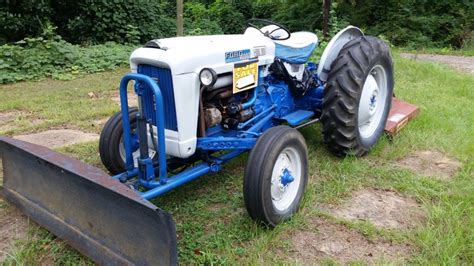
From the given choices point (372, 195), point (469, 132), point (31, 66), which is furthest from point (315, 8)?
point (372, 195)

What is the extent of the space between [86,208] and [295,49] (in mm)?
2211

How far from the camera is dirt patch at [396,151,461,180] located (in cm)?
360

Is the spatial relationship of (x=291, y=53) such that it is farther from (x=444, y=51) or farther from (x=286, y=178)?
(x=444, y=51)

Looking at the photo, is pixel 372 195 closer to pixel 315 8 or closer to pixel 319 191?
pixel 319 191

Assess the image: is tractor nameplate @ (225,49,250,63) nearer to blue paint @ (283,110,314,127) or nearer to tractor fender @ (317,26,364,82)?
blue paint @ (283,110,314,127)

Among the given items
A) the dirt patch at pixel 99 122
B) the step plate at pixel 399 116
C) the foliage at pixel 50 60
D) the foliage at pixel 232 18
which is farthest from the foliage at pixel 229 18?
the step plate at pixel 399 116

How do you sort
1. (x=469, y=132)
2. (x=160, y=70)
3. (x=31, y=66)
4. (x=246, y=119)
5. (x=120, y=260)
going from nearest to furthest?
(x=120, y=260) < (x=160, y=70) < (x=246, y=119) < (x=469, y=132) < (x=31, y=66)

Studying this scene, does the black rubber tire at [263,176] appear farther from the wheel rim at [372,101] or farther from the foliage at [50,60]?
the foliage at [50,60]

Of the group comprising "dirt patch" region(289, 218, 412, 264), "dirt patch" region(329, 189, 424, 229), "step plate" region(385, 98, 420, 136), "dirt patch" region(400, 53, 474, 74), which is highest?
"step plate" region(385, 98, 420, 136)

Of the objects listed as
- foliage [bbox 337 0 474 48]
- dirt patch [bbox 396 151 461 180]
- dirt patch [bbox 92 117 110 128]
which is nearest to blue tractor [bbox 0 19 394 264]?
dirt patch [bbox 396 151 461 180]

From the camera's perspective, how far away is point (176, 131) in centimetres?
270

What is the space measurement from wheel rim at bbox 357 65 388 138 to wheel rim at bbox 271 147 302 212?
112cm

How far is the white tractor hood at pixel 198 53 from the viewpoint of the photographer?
2.56 metres

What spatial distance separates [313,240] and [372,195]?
0.83 meters
